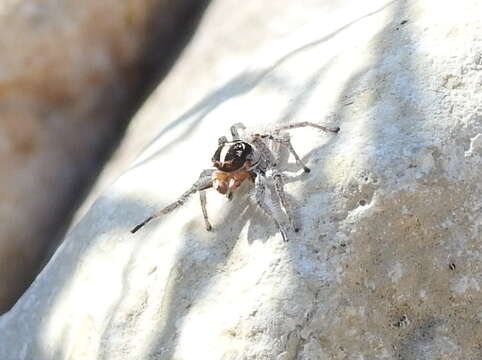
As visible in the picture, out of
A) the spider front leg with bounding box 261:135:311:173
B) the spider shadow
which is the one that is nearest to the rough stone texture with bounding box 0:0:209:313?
the spider shadow

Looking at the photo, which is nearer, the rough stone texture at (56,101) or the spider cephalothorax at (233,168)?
the spider cephalothorax at (233,168)

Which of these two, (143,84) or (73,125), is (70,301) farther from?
(143,84)

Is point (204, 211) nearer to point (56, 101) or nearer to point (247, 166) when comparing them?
point (247, 166)

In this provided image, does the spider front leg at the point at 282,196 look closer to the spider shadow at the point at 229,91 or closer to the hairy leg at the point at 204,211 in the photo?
the hairy leg at the point at 204,211

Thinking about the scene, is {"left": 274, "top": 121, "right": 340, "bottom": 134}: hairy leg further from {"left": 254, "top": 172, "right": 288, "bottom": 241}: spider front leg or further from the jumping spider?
{"left": 254, "top": 172, "right": 288, "bottom": 241}: spider front leg

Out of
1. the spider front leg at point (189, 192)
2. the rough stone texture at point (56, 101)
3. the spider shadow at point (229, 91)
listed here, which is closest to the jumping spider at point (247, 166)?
the spider front leg at point (189, 192)
